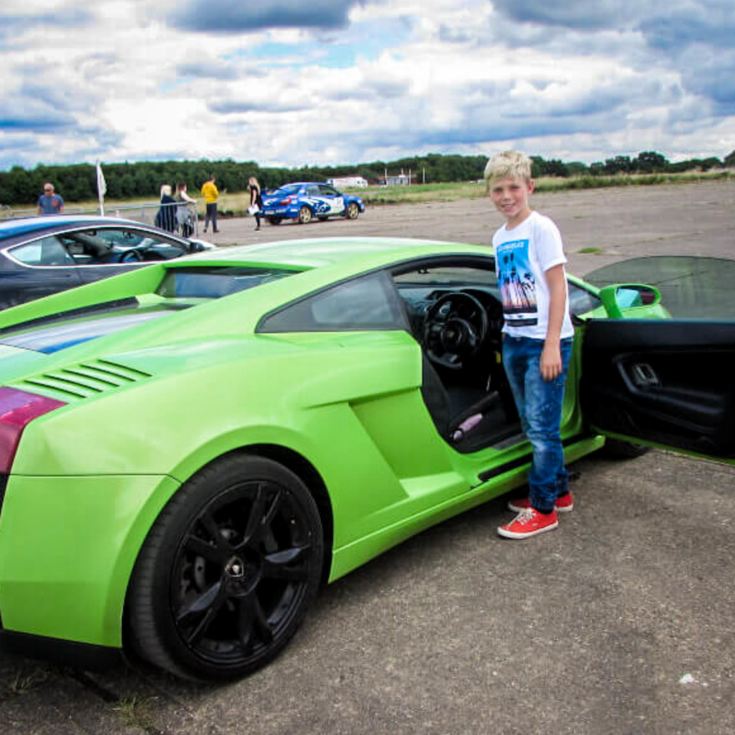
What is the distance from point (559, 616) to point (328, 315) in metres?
1.39

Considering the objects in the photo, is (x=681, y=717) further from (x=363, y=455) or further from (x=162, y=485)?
(x=162, y=485)

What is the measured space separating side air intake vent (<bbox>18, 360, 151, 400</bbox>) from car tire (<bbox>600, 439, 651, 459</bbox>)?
2.88 meters

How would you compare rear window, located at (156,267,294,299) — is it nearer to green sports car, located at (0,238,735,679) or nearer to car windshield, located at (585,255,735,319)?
green sports car, located at (0,238,735,679)

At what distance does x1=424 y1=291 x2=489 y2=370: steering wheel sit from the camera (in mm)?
4070

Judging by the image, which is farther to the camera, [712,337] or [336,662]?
[712,337]

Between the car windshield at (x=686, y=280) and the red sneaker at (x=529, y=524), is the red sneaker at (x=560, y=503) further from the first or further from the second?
the car windshield at (x=686, y=280)

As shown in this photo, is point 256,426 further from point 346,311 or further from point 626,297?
point 626,297

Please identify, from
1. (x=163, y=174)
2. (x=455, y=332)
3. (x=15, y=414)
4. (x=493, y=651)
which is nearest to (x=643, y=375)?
(x=455, y=332)

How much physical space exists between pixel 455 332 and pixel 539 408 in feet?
2.28

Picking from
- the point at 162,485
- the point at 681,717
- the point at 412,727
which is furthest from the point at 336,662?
the point at 681,717

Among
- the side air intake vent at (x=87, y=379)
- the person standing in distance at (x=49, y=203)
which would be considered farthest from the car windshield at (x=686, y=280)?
the person standing in distance at (x=49, y=203)

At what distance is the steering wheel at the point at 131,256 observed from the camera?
8297 mm

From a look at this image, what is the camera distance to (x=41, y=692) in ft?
8.69

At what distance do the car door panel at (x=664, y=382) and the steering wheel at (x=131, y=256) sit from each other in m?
5.60
